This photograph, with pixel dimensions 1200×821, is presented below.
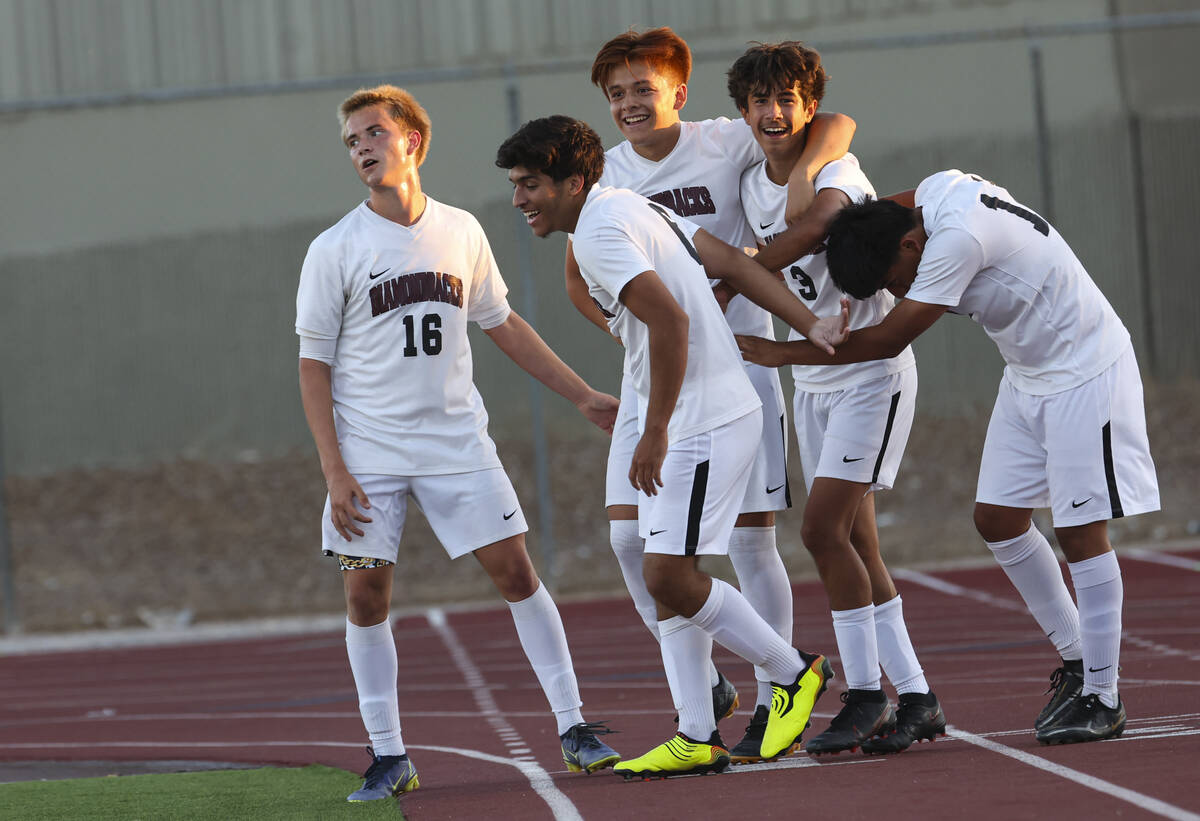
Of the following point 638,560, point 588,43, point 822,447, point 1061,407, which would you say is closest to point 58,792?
point 638,560

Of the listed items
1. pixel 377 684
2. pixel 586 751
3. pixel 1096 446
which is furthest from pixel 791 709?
pixel 377 684

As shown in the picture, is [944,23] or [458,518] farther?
[944,23]

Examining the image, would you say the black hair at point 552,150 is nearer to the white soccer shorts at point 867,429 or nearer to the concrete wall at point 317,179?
the white soccer shorts at point 867,429

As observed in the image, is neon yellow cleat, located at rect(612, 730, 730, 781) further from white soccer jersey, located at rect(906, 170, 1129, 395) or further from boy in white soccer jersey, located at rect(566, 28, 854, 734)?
white soccer jersey, located at rect(906, 170, 1129, 395)

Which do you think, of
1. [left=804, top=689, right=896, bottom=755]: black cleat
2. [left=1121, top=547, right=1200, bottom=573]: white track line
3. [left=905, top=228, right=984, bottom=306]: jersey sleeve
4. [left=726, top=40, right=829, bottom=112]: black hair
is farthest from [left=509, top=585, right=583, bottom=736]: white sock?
[left=1121, top=547, right=1200, bottom=573]: white track line

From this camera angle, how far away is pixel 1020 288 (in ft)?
15.1

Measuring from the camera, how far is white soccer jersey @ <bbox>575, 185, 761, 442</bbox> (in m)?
4.30

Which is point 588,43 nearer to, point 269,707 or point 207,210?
point 207,210

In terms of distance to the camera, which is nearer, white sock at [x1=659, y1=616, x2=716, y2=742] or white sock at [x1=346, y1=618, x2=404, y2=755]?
white sock at [x1=659, y1=616, x2=716, y2=742]

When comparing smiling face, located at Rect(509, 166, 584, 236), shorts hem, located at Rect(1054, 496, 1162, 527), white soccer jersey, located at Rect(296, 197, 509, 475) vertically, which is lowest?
shorts hem, located at Rect(1054, 496, 1162, 527)

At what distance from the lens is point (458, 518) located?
483cm

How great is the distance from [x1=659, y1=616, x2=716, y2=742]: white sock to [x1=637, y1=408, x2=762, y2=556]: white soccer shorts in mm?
286

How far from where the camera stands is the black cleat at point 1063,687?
4738 millimetres

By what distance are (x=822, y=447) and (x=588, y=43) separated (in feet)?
38.0
